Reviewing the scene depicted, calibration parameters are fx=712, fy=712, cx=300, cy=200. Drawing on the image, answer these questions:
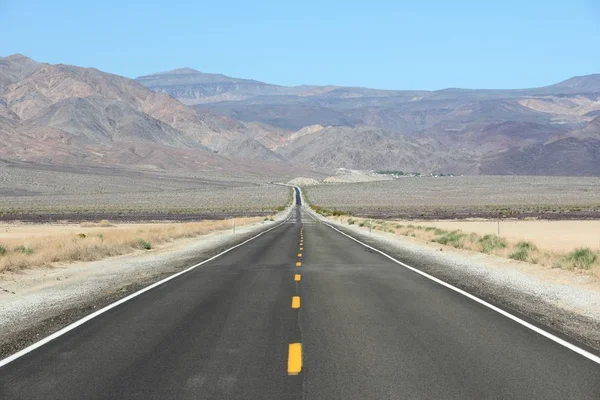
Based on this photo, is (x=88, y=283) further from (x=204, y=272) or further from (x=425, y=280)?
(x=425, y=280)

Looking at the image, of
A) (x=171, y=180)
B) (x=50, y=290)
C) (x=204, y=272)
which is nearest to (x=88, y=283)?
(x=50, y=290)

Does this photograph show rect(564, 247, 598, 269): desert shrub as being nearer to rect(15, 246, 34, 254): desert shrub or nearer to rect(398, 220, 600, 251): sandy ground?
rect(398, 220, 600, 251): sandy ground

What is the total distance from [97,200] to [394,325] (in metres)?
131

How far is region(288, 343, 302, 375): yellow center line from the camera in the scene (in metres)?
8.17

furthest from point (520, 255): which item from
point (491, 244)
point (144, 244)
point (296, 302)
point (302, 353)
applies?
point (144, 244)

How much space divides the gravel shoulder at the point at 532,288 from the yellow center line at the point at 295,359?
3.85m

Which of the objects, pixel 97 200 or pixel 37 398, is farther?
pixel 97 200

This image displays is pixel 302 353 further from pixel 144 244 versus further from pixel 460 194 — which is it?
pixel 460 194

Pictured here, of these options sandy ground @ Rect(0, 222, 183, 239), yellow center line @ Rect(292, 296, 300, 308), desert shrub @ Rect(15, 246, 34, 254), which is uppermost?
yellow center line @ Rect(292, 296, 300, 308)

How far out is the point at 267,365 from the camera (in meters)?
8.46

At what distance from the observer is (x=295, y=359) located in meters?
8.72

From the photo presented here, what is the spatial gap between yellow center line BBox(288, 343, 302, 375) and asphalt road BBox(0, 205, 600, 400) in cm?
1

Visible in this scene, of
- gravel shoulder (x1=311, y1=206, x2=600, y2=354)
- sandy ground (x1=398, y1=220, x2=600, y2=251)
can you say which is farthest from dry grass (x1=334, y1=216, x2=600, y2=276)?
sandy ground (x1=398, y1=220, x2=600, y2=251)

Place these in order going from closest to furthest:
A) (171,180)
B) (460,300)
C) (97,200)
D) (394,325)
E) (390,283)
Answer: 1. (394,325)
2. (460,300)
3. (390,283)
4. (97,200)
5. (171,180)
